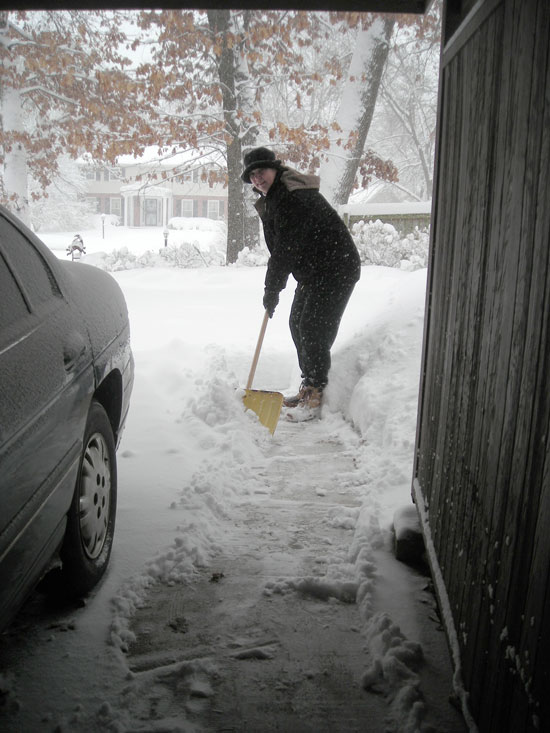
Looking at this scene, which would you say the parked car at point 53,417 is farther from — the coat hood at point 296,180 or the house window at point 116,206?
the house window at point 116,206

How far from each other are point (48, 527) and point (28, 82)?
1511 cm

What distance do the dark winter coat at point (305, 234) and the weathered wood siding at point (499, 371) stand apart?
254 cm

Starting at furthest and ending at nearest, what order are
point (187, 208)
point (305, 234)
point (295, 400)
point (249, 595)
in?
point (187, 208) < point (295, 400) < point (305, 234) < point (249, 595)

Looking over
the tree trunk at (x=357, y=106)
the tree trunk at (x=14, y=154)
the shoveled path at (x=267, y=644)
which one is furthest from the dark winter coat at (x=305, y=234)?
the tree trunk at (x=14, y=154)

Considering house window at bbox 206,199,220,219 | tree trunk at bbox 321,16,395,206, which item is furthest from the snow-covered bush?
house window at bbox 206,199,220,219

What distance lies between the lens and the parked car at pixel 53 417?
172 cm

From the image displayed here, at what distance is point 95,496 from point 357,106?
1196cm

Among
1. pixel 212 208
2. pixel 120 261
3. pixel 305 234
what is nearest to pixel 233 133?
pixel 120 261

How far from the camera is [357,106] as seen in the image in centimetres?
1262

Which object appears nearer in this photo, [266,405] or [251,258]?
[266,405]

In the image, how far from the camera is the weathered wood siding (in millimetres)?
1277

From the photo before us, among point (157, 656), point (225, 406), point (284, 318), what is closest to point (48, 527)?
point (157, 656)

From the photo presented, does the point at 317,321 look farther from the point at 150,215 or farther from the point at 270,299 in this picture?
the point at 150,215

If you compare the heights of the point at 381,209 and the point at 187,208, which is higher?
the point at 187,208
